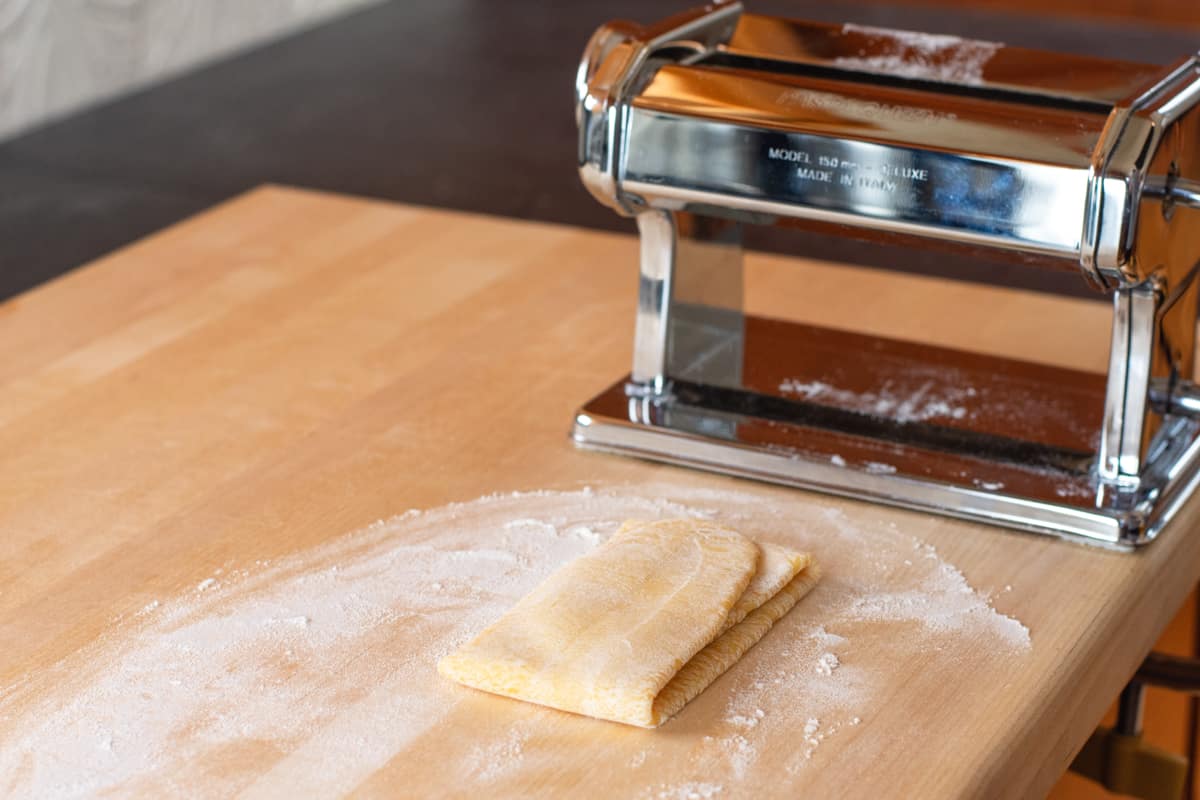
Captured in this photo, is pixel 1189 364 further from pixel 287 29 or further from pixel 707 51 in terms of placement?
pixel 287 29

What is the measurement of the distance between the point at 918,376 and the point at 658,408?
196 mm

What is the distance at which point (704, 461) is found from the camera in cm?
105

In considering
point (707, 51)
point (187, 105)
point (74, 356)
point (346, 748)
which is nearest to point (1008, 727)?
point (346, 748)

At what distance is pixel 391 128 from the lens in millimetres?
3617

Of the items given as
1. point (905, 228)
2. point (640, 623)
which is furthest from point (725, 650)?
point (905, 228)

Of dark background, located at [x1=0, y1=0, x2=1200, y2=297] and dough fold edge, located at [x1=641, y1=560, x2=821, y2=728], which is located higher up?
dough fold edge, located at [x1=641, y1=560, x2=821, y2=728]

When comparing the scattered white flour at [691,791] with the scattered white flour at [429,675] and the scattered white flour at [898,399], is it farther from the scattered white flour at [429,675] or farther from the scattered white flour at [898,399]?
the scattered white flour at [898,399]

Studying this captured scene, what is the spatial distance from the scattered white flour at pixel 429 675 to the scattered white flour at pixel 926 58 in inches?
11.3

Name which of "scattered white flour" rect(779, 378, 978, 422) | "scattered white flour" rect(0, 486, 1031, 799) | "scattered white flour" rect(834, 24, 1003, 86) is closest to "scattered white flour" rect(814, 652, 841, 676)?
"scattered white flour" rect(0, 486, 1031, 799)

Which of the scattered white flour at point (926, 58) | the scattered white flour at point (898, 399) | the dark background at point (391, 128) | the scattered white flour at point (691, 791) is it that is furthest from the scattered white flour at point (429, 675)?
the dark background at point (391, 128)

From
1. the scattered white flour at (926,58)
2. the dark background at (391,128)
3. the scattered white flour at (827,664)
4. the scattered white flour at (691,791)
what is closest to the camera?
the scattered white flour at (691,791)

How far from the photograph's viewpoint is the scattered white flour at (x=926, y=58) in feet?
3.43

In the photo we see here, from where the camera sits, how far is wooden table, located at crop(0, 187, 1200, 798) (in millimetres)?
853

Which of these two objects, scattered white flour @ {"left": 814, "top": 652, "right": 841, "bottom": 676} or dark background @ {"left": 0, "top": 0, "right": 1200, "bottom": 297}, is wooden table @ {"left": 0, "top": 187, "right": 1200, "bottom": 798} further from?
dark background @ {"left": 0, "top": 0, "right": 1200, "bottom": 297}
